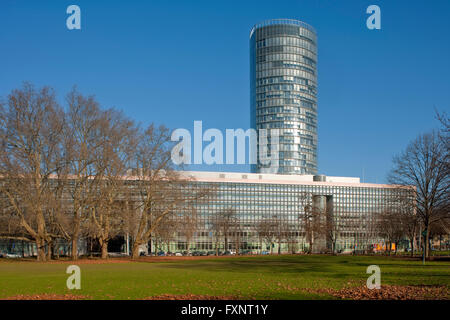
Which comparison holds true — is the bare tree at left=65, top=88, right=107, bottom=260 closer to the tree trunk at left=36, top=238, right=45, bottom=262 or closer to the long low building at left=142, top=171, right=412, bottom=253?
the tree trunk at left=36, top=238, right=45, bottom=262

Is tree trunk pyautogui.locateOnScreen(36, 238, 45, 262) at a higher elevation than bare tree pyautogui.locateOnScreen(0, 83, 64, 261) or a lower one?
lower

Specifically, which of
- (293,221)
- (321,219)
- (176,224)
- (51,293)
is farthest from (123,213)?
(293,221)

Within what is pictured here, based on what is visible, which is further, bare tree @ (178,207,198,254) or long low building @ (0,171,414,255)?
long low building @ (0,171,414,255)

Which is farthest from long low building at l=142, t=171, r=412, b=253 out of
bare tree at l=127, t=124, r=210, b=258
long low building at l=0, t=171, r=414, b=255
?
bare tree at l=127, t=124, r=210, b=258

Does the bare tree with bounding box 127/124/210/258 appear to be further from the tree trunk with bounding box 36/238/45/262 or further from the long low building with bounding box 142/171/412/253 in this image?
the long low building with bounding box 142/171/412/253

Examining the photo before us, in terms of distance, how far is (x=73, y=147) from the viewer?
55.7 meters

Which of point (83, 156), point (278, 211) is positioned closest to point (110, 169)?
point (83, 156)

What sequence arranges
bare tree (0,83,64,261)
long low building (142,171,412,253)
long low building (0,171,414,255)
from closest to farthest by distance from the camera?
bare tree (0,83,64,261), long low building (0,171,414,255), long low building (142,171,412,253)

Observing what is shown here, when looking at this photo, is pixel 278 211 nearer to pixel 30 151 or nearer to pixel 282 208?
pixel 282 208

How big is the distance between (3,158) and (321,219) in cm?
7585

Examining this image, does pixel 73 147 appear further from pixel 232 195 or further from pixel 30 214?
pixel 232 195

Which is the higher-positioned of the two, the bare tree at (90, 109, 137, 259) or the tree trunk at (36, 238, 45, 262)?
the bare tree at (90, 109, 137, 259)

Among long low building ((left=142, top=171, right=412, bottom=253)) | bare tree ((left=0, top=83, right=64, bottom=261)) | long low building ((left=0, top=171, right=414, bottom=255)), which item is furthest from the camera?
long low building ((left=142, top=171, right=412, bottom=253))

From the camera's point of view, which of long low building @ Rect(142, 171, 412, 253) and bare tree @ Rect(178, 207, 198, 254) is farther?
long low building @ Rect(142, 171, 412, 253)
